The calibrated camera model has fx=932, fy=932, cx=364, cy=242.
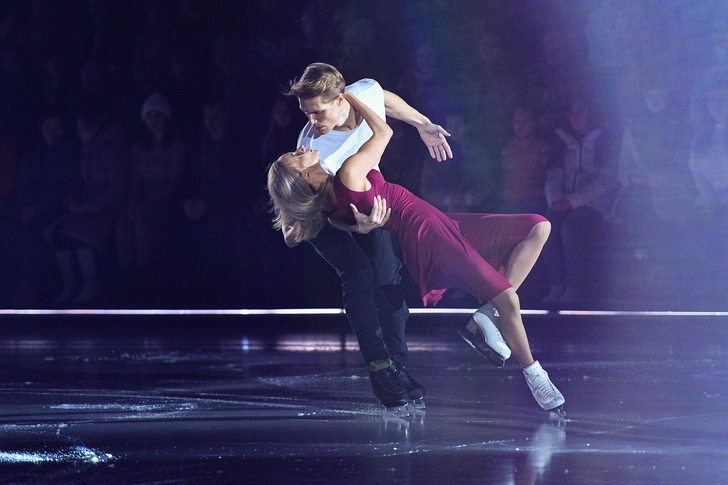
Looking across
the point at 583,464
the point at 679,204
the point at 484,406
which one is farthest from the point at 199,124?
the point at 583,464

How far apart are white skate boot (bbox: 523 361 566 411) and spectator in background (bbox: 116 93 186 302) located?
12.9ft

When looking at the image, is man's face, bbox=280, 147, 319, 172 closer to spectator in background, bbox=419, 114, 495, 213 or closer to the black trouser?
the black trouser

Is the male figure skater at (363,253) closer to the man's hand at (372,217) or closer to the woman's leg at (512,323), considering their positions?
Answer: the man's hand at (372,217)

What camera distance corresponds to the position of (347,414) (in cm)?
270

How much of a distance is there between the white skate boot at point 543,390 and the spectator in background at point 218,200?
3626 millimetres

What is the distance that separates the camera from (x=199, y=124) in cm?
622

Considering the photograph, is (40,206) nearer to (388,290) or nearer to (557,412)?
(388,290)

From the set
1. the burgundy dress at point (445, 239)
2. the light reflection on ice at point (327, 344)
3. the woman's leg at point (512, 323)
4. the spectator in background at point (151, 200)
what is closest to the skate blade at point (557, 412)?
the woman's leg at point (512, 323)

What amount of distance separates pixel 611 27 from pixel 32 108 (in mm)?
4031

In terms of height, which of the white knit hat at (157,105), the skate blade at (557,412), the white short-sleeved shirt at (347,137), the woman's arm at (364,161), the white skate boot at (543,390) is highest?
the white knit hat at (157,105)

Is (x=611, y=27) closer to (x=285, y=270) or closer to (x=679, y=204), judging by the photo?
(x=679, y=204)

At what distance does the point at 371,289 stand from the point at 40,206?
14.0ft

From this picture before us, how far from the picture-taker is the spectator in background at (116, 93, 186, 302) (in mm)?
6145

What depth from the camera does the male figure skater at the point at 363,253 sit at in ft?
9.14
